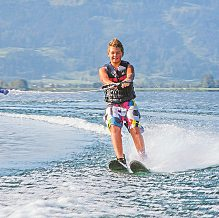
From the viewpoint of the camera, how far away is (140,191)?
915 centimetres

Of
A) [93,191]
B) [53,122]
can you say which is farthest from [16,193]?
[53,122]

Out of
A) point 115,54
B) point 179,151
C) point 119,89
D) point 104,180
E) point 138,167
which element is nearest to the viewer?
point 104,180

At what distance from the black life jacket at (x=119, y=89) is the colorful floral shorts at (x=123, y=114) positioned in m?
0.09

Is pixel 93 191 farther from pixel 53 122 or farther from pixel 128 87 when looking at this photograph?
pixel 53 122

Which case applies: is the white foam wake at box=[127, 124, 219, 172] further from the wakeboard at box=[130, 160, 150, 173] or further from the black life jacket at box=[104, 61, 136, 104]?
the black life jacket at box=[104, 61, 136, 104]

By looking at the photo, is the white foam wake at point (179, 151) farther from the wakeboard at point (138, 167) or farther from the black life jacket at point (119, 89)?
the black life jacket at point (119, 89)

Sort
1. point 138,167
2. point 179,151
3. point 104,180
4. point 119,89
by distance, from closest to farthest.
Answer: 1. point 104,180
2. point 138,167
3. point 119,89
4. point 179,151

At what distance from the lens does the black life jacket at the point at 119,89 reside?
38.3 feet

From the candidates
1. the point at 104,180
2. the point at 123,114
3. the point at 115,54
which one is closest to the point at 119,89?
the point at 123,114

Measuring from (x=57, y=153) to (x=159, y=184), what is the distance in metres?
4.62

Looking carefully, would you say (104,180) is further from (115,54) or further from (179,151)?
(179,151)

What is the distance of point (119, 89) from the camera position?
11.6 m

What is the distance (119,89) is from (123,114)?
425mm

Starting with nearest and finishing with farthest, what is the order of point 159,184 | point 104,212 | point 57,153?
point 104,212 < point 159,184 < point 57,153
